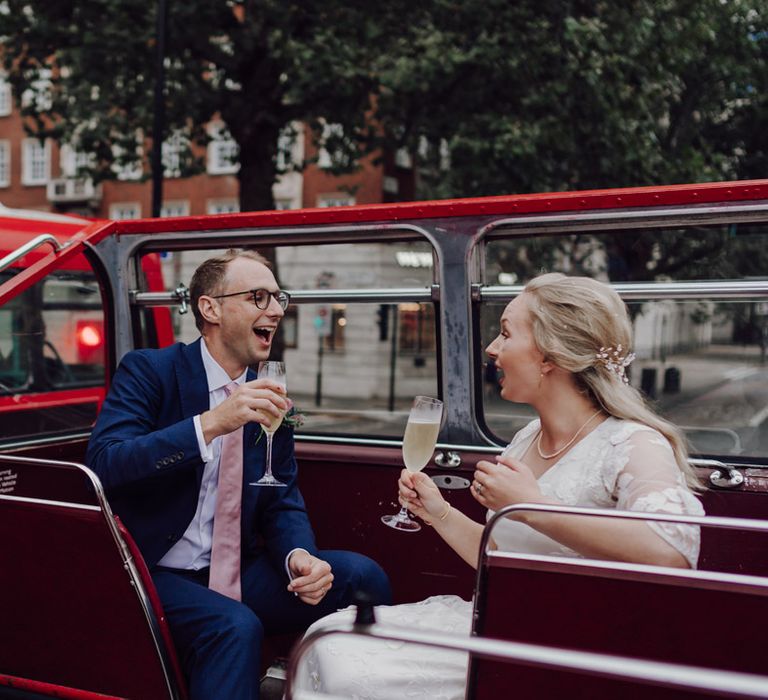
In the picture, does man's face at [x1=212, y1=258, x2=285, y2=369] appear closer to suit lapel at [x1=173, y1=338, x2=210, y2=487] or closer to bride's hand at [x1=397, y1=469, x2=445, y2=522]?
suit lapel at [x1=173, y1=338, x2=210, y2=487]

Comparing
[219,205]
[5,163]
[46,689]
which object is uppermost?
[5,163]

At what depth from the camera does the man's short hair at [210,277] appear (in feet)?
10.2

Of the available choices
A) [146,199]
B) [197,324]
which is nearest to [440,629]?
[197,324]

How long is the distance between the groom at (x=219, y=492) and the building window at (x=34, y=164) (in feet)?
108

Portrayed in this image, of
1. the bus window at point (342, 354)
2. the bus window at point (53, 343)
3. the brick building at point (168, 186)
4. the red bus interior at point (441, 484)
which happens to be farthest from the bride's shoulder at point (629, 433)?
the brick building at point (168, 186)

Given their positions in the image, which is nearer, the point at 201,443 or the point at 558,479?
the point at 558,479

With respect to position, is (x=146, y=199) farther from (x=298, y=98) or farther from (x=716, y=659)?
(x=716, y=659)

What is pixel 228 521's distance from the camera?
2.93 metres

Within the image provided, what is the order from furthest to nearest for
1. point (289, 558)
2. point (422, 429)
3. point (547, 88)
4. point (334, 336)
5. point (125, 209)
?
point (125, 209) < point (334, 336) < point (547, 88) < point (289, 558) < point (422, 429)

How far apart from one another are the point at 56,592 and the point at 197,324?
1.08 metres

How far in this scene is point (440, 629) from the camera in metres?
2.58

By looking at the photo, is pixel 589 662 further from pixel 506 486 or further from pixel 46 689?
pixel 46 689

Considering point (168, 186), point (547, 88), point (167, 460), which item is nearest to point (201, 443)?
point (167, 460)

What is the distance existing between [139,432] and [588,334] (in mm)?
1567
